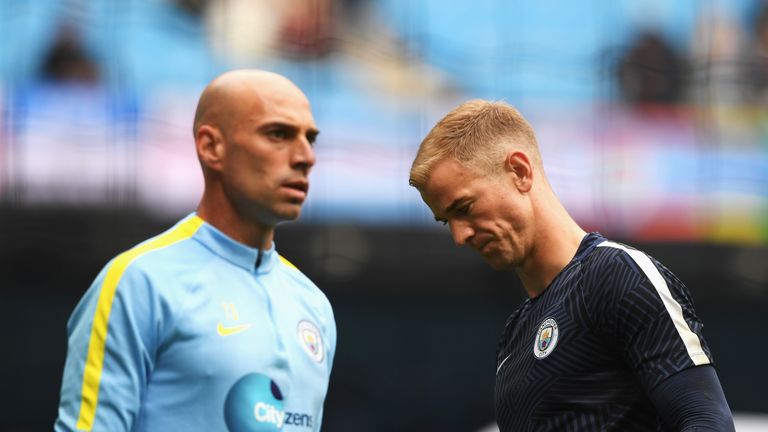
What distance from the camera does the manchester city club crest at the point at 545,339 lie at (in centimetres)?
330

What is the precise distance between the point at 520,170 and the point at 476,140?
15cm

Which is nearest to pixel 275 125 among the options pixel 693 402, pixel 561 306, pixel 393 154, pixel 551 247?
pixel 551 247

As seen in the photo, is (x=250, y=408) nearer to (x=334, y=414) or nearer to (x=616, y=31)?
(x=334, y=414)

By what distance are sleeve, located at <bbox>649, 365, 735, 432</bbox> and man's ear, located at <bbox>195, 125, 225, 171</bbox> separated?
66.5 inches

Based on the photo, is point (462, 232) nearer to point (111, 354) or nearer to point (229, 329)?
point (229, 329)

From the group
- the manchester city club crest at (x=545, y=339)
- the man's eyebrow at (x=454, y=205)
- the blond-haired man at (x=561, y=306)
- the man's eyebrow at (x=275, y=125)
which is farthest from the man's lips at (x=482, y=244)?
the man's eyebrow at (x=275, y=125)

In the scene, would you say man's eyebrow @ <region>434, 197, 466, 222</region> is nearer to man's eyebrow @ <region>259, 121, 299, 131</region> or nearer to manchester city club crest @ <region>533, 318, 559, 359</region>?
manchester city club crest @ <region>533, 318, 559, 359</region>

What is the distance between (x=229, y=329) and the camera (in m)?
3.89

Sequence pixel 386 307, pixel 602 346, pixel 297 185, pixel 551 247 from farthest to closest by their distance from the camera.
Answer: pixel 386 307 → pixel 297 185 → pixel 551 247 → pixel 602 346

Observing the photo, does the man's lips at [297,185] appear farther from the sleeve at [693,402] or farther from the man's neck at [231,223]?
the sleeve at [693,402]

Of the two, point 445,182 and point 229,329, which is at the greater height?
point 445,182

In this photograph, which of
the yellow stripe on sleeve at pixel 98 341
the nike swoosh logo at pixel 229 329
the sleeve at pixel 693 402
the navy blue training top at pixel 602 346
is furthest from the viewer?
the nike swoosh logo at pixel 229 329

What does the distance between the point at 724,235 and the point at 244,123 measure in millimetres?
10727

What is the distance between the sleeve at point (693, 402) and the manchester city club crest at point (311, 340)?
4.60 feet
